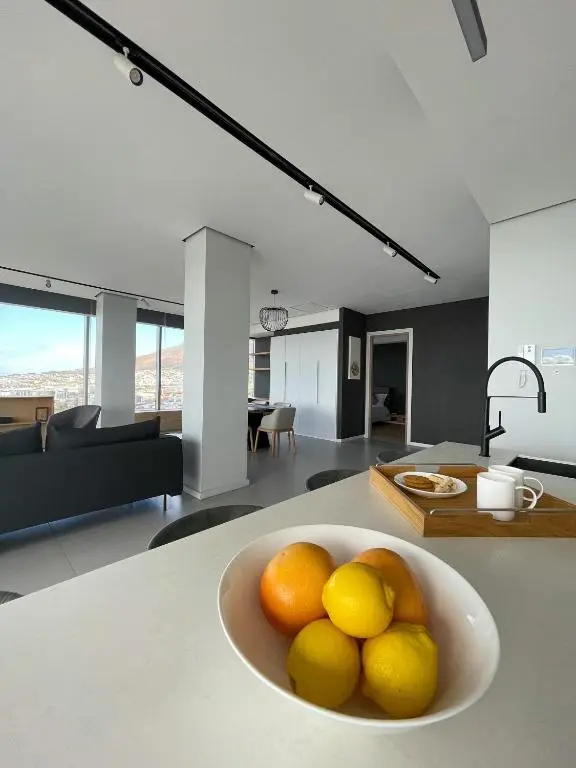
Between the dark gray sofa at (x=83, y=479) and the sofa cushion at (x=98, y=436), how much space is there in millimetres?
59

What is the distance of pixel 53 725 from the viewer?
0.34 meters

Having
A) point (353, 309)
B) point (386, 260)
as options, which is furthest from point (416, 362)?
point (386, 260)

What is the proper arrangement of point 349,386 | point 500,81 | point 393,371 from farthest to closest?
point 393,371 → point 349,386 → point 500,81

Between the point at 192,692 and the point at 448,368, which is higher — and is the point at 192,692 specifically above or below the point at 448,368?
below

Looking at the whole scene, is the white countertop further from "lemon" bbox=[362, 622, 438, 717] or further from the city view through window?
the city view through window

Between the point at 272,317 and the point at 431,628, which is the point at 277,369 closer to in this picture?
the point at 272,317

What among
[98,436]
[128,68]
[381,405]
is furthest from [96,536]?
[381,405]

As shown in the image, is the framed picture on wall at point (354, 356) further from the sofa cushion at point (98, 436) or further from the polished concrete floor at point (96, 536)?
the sofa cushion at point (98, 436)

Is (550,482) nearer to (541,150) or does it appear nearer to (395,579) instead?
(395,579)

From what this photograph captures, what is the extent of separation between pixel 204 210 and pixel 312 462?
351 cm

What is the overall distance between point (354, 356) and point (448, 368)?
6.03 feet

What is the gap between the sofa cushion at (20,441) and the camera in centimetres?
213

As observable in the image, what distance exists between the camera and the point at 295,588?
1.37 ft

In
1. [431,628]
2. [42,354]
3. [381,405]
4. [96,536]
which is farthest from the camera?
[381,405]
